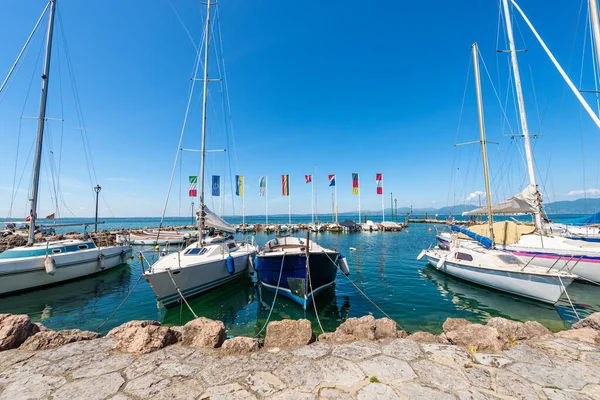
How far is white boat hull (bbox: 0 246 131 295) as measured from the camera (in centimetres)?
1215

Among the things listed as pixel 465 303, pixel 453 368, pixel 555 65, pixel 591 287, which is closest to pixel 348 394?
pixel 453 368

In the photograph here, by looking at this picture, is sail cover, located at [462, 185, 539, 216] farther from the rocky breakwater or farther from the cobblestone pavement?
the cobblestone pavement

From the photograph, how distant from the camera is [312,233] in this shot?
5253 cm

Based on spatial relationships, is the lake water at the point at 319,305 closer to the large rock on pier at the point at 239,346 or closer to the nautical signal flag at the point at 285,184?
the large rock on pier at the point at 239,346

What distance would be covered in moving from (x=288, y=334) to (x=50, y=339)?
14.3ft

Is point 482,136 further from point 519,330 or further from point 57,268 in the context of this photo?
point 57,268

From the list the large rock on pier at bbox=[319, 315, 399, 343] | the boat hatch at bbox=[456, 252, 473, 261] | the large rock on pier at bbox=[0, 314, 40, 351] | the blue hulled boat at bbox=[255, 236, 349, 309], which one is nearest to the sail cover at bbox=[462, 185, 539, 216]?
the boat hatch at bbox=[456, 252, 473, 261]

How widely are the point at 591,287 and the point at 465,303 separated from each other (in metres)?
7.51

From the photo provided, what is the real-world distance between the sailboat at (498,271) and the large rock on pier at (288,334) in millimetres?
11887

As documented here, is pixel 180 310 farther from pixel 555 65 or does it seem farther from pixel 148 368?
pixel 555 65

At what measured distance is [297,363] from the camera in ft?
12.3

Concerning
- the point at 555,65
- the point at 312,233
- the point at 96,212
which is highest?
the point at 555,65

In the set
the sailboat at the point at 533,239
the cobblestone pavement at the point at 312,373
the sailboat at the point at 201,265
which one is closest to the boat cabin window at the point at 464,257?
the sailboat at the point at 533,239

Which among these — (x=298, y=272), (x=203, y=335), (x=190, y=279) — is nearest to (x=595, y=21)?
(x=298, y=272)
